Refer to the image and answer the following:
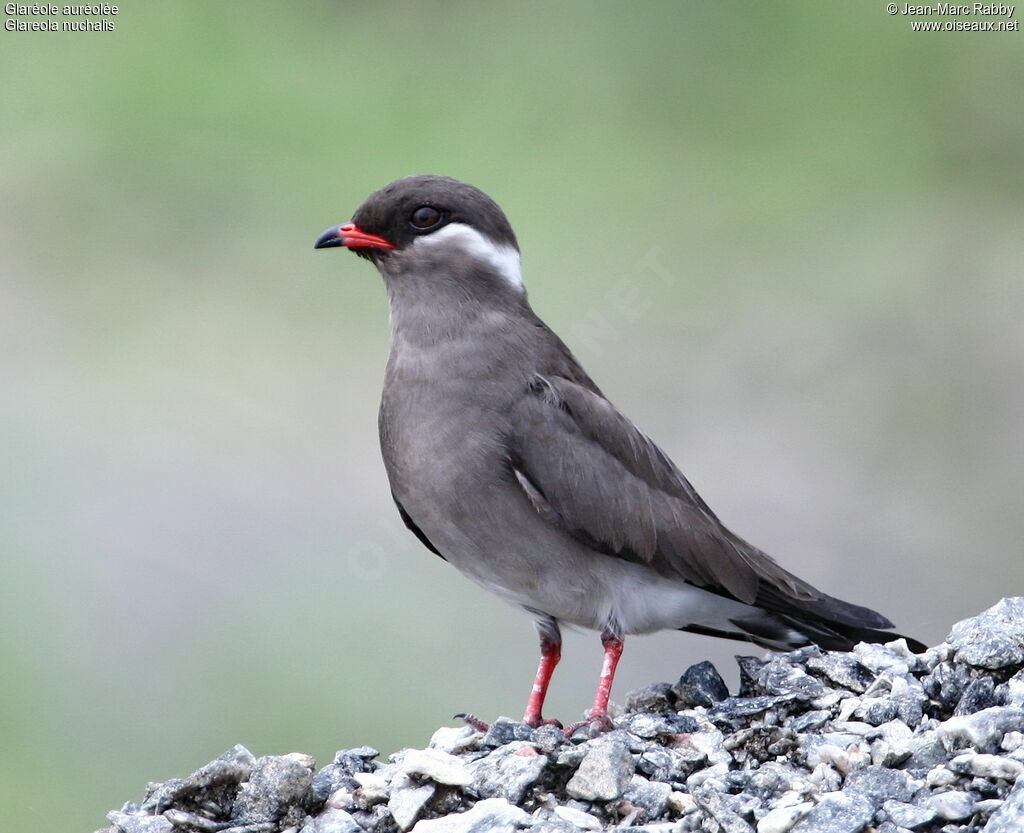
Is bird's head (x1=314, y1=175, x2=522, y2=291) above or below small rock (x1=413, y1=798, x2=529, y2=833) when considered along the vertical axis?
above

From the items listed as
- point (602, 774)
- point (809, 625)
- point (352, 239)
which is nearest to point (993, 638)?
point (809, 625)

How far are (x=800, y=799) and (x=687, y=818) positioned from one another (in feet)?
Result: 1.25

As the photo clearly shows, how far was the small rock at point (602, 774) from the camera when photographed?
16.6 ft

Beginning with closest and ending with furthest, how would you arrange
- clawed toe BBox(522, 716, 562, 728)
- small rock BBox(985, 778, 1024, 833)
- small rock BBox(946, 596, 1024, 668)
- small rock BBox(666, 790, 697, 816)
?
small rock BBox(985, 778, 1024, 833)
small rock BBox(666, 790, 697, 816)
small rock BBox(946, 596, 1024, 668)
clawed toe BBox(522, 716, 562, 728)

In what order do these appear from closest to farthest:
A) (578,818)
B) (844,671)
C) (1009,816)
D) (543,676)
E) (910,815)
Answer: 1. (1009,816)
2. (910,815)
3. (578,818)
4. (844,671)
5. (543,676)

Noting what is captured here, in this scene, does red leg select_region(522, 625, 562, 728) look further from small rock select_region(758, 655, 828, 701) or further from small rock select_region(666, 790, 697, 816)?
small rock select_region(666, 790, 697, 816)

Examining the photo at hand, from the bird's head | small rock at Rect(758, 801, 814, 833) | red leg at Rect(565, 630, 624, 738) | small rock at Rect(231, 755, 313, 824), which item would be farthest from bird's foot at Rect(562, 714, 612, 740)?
the bird's head

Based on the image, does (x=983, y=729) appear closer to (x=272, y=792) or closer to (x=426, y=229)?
(x=272, y=792)

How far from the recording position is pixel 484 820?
16.1ft

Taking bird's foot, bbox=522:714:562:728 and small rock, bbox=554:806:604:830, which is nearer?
small rock, bbox=554:806:604:830

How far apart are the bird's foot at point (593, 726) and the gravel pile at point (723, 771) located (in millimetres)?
83

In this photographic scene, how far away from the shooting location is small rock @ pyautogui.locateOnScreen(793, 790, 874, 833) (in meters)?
4.62

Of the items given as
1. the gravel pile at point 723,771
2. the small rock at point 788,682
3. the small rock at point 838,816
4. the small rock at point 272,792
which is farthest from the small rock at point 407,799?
the small rock at point 788,682

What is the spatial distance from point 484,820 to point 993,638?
2237mm
